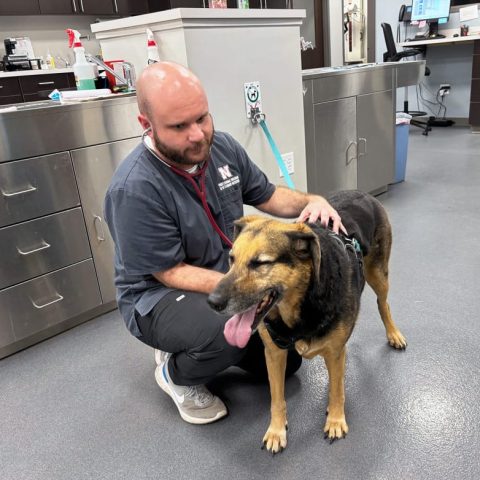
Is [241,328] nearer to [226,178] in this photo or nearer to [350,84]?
[226,178]

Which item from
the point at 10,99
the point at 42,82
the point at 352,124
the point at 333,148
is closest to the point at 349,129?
the point at 352,124

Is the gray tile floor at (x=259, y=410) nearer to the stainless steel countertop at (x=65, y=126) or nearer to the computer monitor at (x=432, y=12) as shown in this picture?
the stainless steel countertop at (x=65, y=126)

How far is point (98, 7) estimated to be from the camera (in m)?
5.30

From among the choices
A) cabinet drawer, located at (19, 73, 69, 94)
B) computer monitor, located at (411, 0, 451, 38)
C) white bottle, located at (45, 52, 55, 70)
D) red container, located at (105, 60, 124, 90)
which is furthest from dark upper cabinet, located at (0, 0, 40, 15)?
computer monitor, located at (411, 0, 451, 38)

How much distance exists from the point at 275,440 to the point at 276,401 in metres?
0.12

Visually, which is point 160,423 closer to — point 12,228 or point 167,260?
point 167,260

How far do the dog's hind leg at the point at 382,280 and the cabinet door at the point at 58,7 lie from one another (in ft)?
16.2

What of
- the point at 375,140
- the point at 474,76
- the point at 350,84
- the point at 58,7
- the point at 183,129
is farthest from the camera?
the point at 474,76

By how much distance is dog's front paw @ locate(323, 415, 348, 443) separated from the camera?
1.42 metres

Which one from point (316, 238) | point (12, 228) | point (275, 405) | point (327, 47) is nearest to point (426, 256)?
point (275, 405)

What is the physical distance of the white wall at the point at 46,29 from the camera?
5027 mm

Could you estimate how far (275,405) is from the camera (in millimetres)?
1429

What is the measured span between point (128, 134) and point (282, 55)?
0.97m

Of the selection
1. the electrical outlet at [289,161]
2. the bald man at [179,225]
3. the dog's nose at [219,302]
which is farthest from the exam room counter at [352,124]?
the dog's nose at [219,302]
